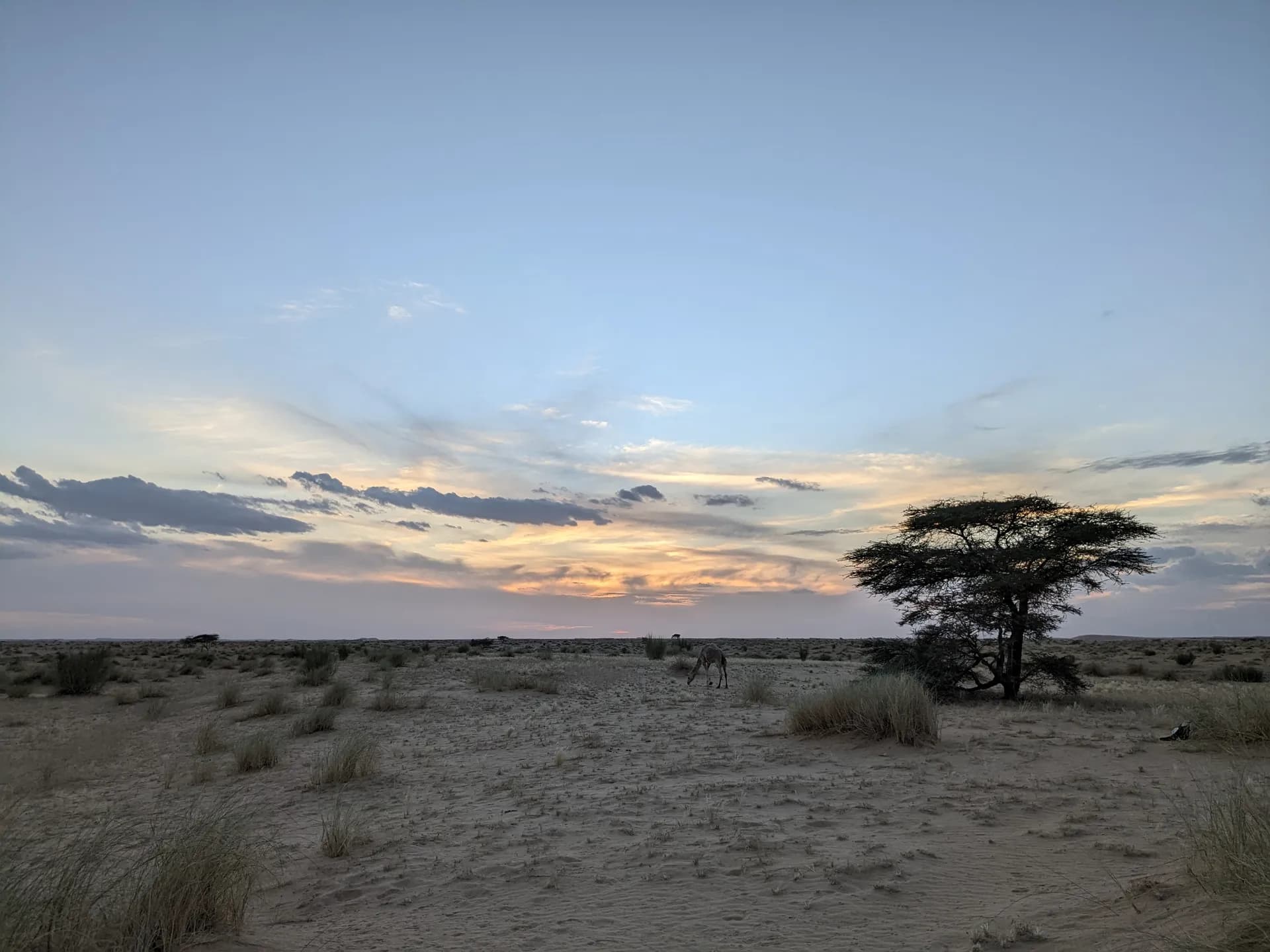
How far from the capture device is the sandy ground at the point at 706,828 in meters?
6.04

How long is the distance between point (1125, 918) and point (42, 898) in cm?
720

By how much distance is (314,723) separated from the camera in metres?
18.4

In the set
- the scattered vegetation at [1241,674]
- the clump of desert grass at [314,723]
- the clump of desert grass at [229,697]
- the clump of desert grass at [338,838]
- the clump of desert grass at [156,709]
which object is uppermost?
the scattered vegetation at [1241,674]

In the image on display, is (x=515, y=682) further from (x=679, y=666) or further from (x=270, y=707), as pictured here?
(x=679, y=666)

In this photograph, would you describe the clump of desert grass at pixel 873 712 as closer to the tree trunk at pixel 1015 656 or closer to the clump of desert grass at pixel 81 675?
the tree trunk at pixel 1015 656

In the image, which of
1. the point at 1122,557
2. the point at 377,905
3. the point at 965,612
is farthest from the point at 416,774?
the point at 1122,557

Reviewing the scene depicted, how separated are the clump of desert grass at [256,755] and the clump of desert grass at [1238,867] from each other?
13.9 metres

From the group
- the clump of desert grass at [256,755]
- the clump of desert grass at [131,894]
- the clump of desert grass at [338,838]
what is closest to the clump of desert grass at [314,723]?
the clump of desert grass at [256,755]

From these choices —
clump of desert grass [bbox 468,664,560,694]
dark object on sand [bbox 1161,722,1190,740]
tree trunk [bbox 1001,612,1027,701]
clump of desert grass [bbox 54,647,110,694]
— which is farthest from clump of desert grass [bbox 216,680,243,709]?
dark object on sand [bbox 1161,722,1190,740]

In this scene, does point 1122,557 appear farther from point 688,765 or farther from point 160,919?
point 160,919

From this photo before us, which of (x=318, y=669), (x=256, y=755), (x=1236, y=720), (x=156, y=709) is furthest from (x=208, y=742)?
(x=1236, y=720)

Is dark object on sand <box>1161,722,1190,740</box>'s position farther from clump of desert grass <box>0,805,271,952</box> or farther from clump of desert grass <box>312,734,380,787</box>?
clump of desert grass <box>0,805,271,952</box>

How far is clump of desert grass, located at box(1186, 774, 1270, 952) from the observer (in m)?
4.29

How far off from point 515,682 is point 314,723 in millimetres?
8941
